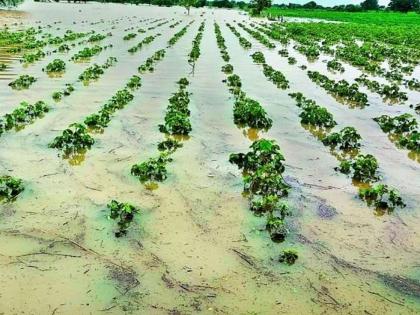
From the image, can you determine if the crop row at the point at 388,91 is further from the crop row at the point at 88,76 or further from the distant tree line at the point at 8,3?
the distant tree line at the point at 8,3

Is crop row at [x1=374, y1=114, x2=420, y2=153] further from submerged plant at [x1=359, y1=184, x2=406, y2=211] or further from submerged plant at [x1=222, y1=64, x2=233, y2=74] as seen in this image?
submerged plant at [x1=222, y1=64, x2=233, y2=74]

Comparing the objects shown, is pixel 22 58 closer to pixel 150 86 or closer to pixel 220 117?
pixel 150 86

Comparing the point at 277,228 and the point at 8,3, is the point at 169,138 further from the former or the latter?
the point at 8,3

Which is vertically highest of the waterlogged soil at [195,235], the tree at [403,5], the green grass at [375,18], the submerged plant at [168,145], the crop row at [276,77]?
the tree at [403,5]

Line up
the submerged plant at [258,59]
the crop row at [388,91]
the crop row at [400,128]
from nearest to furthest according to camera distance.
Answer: the crop row at [400,128] < the crop row at [388,91] < the submerged plant at [258,59]

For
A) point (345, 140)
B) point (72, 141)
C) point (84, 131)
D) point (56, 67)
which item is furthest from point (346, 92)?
point (56, 67)

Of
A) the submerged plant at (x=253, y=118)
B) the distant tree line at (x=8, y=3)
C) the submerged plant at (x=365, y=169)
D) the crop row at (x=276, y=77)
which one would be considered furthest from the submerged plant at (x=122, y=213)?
the distant tree line at (x=8, y=3)

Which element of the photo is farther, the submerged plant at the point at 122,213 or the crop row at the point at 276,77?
the crop row at the point at 276,77
